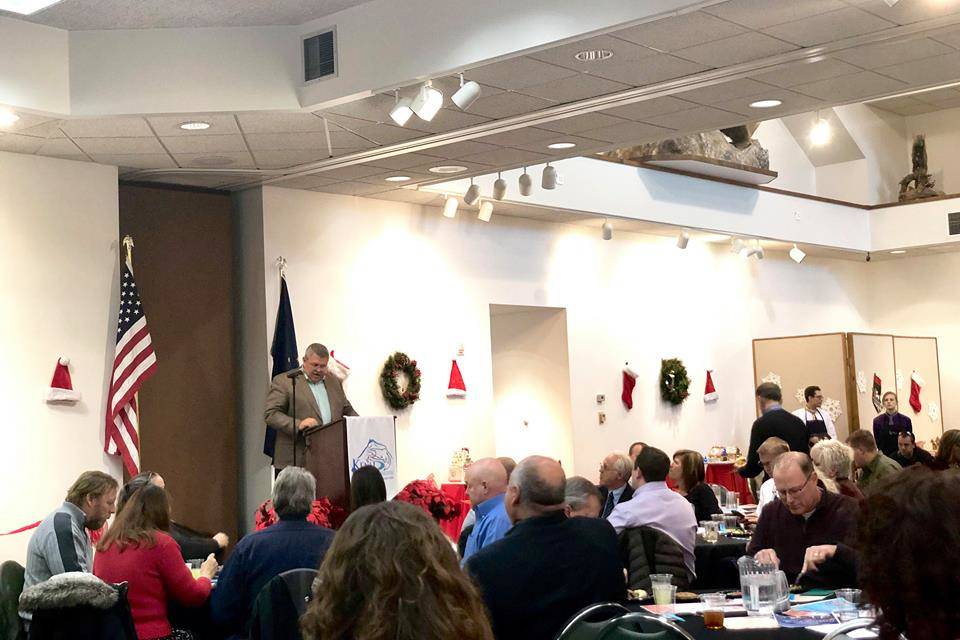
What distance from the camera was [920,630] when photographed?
1.95 meters

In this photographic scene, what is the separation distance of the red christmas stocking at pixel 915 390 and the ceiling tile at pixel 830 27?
11.3 m

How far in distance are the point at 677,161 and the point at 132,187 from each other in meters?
6.42

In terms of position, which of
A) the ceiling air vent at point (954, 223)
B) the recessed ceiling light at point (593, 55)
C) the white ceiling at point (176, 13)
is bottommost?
the recessed ceiling light at point (593, 55)

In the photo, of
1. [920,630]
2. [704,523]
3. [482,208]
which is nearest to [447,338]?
[482,208]

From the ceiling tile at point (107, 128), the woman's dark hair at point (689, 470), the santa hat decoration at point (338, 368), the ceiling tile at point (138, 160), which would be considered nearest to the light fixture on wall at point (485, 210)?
the santa hat decoration at point (338, 368)

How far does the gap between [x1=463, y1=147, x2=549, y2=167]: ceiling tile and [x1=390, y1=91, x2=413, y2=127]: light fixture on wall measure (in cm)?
176

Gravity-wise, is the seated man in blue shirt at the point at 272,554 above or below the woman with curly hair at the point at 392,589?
below

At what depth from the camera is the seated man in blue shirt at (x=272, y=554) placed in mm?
5082

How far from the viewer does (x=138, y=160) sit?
343 inches

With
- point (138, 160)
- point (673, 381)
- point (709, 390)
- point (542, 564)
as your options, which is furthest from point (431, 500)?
point (709, 390)

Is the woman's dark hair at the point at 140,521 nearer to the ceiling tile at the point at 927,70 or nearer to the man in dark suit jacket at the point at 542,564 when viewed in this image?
the man in dark suit jacket at the point at 542,564

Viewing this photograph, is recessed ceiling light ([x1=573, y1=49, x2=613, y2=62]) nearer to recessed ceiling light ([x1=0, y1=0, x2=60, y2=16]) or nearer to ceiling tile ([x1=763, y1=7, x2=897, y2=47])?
ceiling tile ([x1=763, y1=7, x2=897, y2=47])

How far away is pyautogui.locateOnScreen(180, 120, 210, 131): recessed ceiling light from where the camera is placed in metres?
7.64

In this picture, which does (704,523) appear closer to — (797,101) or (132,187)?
(797,101)
